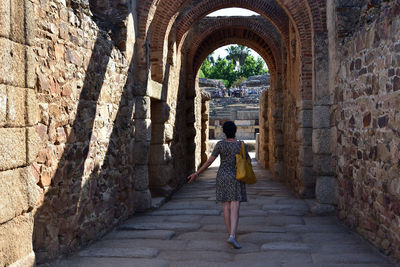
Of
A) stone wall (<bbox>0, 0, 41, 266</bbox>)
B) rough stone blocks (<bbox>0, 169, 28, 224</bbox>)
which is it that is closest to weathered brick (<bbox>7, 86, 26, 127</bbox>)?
stone wall (<bbox>0, 0, 41, 266</bbox>)

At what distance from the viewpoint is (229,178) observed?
15.9ft

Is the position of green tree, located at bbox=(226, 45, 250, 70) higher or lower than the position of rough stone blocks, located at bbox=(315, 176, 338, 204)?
higher

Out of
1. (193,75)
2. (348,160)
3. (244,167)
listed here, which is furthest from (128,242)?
(193,75)

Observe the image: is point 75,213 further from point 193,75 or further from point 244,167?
point 193,75

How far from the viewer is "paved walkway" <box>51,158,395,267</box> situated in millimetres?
4121

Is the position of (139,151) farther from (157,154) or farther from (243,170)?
(243,170)

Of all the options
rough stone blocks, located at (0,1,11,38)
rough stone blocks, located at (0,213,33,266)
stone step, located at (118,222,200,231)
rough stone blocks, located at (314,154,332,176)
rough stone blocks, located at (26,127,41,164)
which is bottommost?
stone step, located at (118,222,200,231)

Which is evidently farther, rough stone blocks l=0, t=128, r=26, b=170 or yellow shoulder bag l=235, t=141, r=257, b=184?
yellow shoulder bag l=235, t=141, r=257, b=184

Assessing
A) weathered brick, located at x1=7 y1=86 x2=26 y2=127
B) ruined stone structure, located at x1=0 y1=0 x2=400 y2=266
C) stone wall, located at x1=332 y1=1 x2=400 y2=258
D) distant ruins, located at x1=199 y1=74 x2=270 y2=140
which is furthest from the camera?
distant ruins, located at x1=199 y1=74 x2=270 y2=140

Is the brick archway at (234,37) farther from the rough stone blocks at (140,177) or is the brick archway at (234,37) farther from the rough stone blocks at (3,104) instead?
A: the rough stone blocks at (3,104)

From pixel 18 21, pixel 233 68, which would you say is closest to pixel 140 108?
pixel 18 21

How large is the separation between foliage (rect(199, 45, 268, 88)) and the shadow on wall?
143ft

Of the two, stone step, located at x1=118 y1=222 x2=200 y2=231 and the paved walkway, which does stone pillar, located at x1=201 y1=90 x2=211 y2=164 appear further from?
stone step, located at x1=118 y1=222 x2=200 y2=231

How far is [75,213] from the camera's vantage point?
4387mm
